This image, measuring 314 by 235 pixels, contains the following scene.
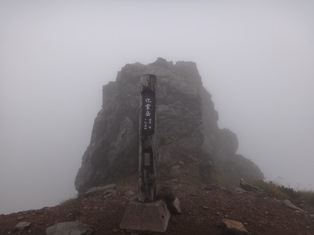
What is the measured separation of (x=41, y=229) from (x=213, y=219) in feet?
18.1

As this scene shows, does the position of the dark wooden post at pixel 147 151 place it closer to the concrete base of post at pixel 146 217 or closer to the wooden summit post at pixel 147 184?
the wooden summit post at pixel 147 184

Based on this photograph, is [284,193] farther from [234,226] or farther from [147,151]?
[147,151]

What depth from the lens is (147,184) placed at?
8.63 metres

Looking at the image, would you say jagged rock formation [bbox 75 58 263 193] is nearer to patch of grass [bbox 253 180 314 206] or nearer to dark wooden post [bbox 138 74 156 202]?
patch of grass [bbox 253 180 314 206]

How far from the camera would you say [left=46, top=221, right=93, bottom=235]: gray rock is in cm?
809

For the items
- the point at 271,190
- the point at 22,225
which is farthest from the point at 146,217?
the point at 271,190

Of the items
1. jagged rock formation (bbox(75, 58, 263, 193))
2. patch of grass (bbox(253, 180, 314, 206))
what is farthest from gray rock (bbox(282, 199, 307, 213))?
jagged rock formation (bbox(75, 58, 263, 193))

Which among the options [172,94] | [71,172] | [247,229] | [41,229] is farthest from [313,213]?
[71,172]

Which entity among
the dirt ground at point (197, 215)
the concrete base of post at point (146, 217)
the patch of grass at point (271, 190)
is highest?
the concrete base of post at point (146, 217)

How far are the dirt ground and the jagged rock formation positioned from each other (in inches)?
170

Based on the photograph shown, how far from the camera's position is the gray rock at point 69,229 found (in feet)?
26.6

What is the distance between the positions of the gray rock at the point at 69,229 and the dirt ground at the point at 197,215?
0.23 metres

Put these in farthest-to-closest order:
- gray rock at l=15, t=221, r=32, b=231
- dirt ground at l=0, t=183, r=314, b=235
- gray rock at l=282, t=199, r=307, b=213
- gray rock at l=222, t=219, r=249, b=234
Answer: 1. gray rock at l=282, t=199, r=307, b=213
2. gray rock at l=15, t=221, r=32, b=231
3. dirt ground at l=0, t=183, r=314, b=235
4. gray rock at l=222, t=219, r=249, b=234

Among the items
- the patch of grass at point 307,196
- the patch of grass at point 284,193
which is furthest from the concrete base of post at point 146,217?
the patch of grass at point 307,196
